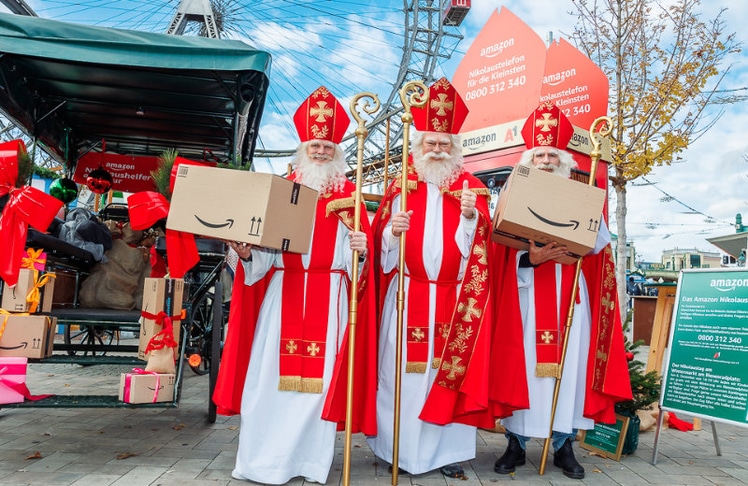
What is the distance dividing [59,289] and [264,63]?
7.90 ft

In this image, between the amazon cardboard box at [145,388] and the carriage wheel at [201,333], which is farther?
the carriage wheel at [201,333]

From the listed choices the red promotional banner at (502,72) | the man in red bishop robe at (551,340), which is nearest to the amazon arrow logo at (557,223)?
the man in red bishop robe at (551,340)

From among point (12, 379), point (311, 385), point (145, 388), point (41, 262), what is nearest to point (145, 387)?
point (145, 388)

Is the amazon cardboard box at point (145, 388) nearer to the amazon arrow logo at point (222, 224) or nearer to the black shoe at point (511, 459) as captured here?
the amazon arrow logo at point (222, 224)

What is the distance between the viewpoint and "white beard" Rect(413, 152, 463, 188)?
12.4 feet

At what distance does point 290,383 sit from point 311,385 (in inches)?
5.0

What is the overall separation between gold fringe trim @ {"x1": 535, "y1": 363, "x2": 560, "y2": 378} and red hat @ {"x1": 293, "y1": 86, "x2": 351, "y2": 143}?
201 centimetres

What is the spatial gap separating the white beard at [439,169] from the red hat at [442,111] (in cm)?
20

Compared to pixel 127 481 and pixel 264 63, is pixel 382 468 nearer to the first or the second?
pixel 127 481

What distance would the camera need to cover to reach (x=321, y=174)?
3576 mm

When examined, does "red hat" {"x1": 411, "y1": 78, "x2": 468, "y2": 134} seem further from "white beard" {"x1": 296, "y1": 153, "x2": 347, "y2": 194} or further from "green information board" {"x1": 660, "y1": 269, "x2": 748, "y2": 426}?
"green information board" {"x1": 660, "y1": 269, "x2": 748, "y2": 426}

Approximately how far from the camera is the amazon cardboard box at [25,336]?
346 cm

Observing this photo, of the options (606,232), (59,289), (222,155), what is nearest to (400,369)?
(606,232)

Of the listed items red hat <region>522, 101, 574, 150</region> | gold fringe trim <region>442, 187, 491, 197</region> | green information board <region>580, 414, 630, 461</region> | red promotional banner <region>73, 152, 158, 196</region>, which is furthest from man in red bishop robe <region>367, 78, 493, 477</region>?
red promotional banner <region>73, 152, 158, 196</region>
